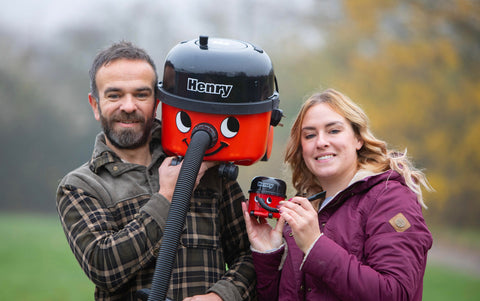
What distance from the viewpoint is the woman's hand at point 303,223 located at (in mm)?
2428

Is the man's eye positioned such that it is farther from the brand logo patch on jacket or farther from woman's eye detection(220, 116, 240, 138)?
the brand logo patch on jacket

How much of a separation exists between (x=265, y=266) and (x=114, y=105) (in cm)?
108

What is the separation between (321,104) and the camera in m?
2.87

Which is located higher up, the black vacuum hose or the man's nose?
the man's nose

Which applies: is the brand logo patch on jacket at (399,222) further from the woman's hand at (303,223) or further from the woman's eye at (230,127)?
the woman's eye at (230,127)

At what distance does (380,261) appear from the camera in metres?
2.34

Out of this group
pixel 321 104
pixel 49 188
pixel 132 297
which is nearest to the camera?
pixel 132 297

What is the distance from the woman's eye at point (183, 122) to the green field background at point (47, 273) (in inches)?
308

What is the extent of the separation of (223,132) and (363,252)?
82 centimetres

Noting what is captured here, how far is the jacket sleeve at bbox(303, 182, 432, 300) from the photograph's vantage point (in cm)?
230

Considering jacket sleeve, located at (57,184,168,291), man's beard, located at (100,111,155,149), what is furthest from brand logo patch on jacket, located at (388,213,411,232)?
man's beard, located at (100,111,155,149)

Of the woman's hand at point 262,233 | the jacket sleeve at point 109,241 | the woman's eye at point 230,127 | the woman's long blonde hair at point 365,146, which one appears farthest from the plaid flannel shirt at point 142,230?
the woman's long blonde hair at point 365,146

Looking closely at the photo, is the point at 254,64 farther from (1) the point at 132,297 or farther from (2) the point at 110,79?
(1) the point at 132,297

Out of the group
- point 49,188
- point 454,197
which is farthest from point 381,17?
point 49,188
